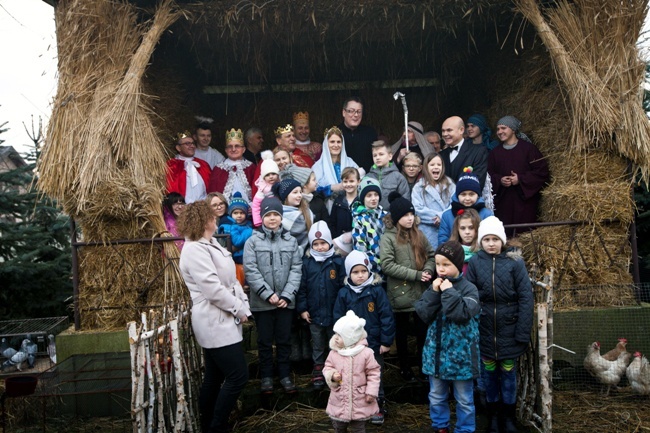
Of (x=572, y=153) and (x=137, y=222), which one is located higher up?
(x=572, y=153)

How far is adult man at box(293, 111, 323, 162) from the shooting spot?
25.2 ft

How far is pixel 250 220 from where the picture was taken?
21.4ft

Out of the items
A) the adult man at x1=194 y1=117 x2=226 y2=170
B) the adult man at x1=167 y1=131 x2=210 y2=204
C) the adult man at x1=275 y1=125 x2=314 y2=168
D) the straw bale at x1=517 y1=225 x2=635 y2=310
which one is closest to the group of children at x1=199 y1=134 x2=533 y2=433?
the adult man at x1=275 y1=125 x2=314 y2=168

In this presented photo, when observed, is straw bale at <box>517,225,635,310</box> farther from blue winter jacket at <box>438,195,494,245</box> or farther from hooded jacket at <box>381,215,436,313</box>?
hooded jacket at <box>381,215,436,313</box>

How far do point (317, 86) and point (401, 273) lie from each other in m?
4.70

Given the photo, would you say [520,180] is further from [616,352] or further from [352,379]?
[352,379]

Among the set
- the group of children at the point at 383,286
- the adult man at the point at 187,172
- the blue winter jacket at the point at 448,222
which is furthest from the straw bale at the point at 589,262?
the adult man at the point at 187,172

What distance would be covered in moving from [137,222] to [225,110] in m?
3.81

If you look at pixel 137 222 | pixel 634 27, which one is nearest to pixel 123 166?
pixel 137 222

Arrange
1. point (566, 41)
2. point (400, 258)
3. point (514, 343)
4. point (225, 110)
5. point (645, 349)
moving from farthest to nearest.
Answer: point (225, 110) → point (566, 41) → point (645, 349) → point (400, 258) → point (514, 343)

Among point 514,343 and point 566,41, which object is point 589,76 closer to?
point 566,41

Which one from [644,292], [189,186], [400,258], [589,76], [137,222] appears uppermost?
[589,76]

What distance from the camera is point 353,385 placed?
404cm

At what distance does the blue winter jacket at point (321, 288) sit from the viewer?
5133 millimetres
